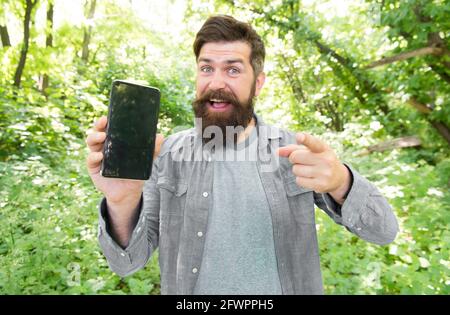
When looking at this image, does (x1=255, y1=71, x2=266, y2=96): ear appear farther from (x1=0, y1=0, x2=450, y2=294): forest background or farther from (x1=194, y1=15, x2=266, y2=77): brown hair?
(x1=0, y1=0, x2=450, y2=294): forest background

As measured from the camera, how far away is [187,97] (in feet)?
38.0

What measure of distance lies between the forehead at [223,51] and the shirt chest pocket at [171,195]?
0.79m

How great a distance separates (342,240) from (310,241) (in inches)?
79.5

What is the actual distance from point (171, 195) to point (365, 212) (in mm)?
1058

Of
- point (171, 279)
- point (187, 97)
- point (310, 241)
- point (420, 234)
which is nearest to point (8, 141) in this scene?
point (171, 279)

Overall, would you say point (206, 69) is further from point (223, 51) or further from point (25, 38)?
point (25, 38)

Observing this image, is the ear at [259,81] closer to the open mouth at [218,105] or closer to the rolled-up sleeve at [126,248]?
the open mouth at [218,105]

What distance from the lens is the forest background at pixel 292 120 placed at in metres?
2.86

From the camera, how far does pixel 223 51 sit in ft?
6.02

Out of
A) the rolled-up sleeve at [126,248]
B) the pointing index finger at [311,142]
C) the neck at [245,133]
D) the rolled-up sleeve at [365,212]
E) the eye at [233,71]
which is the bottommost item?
the rolled-up sleeve at [126,248]

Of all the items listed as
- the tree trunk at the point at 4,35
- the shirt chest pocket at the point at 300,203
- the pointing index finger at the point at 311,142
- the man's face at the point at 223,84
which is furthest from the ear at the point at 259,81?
the tree trunk at the point at 4,35

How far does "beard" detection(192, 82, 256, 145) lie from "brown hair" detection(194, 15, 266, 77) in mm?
294

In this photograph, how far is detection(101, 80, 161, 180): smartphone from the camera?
1244mm

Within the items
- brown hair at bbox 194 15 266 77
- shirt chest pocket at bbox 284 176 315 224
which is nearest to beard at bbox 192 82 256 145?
brown hair at bbox 194 15 266 77
